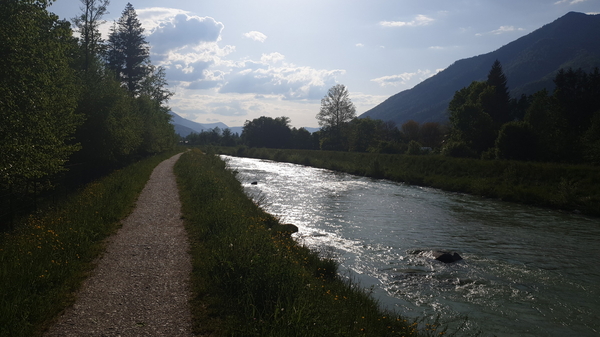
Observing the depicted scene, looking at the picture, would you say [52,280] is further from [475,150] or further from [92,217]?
[475,150]

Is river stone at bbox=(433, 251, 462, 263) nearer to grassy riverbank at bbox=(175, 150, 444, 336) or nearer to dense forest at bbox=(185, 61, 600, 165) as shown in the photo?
grassy riverbank at bbox=(175, 150, 444, 336)

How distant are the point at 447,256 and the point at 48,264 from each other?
1124cm

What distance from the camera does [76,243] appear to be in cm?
829

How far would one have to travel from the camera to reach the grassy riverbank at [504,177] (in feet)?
71.6

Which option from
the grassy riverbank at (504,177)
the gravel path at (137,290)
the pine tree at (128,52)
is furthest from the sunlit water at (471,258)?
the pine tree at (128,52)

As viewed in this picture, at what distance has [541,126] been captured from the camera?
154 feet

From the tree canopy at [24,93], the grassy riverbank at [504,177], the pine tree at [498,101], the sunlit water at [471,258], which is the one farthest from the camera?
the pine tree at [498,101]

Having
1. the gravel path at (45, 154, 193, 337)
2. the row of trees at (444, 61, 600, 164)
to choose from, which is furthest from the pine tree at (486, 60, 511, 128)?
the gravel path at (45, 154, 193, 337)

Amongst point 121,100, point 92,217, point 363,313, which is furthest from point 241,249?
point 121,100

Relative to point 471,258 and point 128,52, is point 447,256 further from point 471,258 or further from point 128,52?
point 128,52

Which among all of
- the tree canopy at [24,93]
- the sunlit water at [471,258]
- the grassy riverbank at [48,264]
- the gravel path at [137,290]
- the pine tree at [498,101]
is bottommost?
the sunlit water at [471,258]

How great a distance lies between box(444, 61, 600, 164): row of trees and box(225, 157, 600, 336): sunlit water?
18871mm

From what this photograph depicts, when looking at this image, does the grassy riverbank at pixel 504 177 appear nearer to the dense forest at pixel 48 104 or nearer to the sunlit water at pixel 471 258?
the sunlit water at pixel 471 258

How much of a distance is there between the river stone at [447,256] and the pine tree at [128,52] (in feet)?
151
